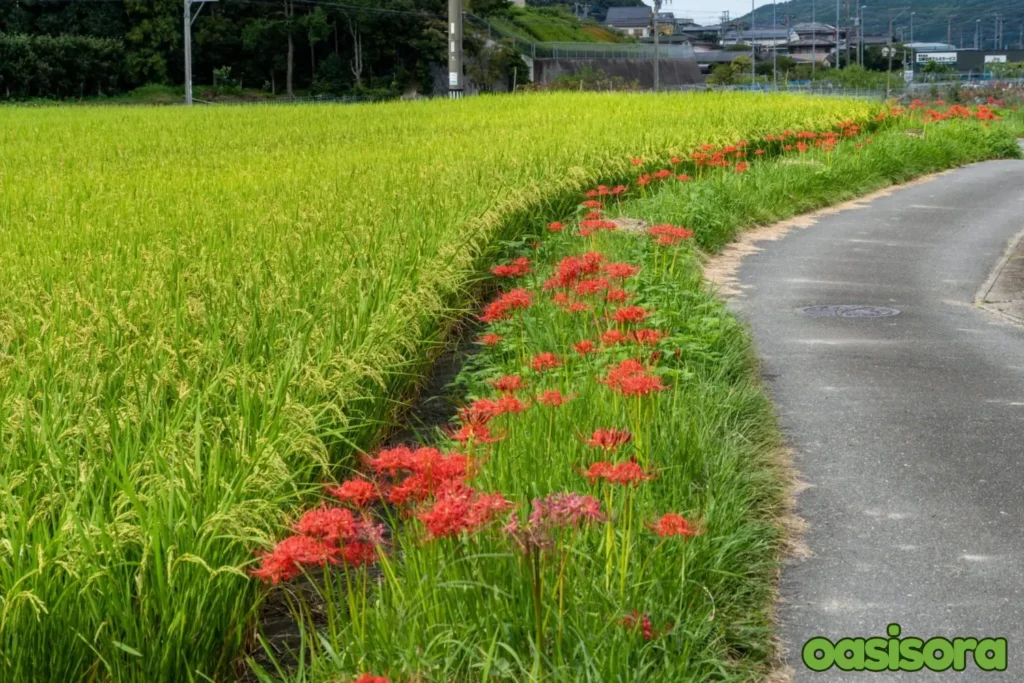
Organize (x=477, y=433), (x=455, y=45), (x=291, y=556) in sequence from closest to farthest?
(x=291, y=556) → (x=477, y=433) → (x=455, y=45)

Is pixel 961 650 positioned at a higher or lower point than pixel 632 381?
lower

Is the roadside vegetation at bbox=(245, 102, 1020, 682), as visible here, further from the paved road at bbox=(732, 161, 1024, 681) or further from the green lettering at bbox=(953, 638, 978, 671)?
the green lettering at bbox=(953, 638, 978, 671)

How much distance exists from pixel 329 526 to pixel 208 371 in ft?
7.59

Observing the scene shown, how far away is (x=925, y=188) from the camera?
1986cm

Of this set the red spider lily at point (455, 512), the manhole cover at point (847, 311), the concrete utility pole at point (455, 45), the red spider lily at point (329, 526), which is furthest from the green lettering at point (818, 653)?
the concrete utility pole at point (455, 45)

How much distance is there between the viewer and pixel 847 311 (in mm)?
10305

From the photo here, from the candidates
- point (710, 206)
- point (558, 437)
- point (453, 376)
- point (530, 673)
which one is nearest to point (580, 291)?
point (558, 437)

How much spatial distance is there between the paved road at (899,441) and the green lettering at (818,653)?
1.6 inches

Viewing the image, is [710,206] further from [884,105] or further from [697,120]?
[884,105]

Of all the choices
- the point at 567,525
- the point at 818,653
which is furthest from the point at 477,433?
the point at 818,653

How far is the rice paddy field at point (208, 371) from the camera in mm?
3625

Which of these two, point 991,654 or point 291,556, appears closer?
point 291,556

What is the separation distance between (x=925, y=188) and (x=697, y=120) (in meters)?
3.73

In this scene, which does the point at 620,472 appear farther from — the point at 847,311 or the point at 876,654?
the point at 847,311
